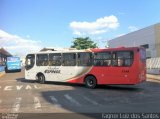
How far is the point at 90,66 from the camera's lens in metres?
21.5

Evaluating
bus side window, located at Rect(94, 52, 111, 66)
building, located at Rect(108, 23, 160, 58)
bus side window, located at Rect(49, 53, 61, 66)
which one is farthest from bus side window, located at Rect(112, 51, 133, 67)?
building, located at Rect(108, 23, 160, 58)

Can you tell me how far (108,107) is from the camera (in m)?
12.9

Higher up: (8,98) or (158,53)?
(158,53)

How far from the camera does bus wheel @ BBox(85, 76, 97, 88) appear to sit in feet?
69.7

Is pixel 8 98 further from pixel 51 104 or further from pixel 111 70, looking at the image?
pixel 111 70

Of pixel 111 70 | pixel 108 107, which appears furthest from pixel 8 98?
pixel 111 70

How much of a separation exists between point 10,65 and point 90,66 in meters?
30.9

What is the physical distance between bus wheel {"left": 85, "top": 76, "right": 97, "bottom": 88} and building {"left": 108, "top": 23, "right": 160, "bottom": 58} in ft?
101

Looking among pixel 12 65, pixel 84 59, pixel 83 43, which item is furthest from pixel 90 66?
pixel 83 43

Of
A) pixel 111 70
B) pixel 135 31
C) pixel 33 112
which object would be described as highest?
pixel 135 31

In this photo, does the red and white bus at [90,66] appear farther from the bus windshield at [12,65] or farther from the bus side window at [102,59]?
the bus windshield at [12,65]

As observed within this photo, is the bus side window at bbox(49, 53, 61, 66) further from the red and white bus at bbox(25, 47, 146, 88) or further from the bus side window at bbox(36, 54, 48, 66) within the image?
the bus side window at bbox(36, 54, 48, 66)

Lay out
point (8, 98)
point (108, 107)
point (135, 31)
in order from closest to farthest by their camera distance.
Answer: point (108, 107), point (8, 98), point (135, 31)

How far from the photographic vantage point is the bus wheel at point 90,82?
69.7 ft
